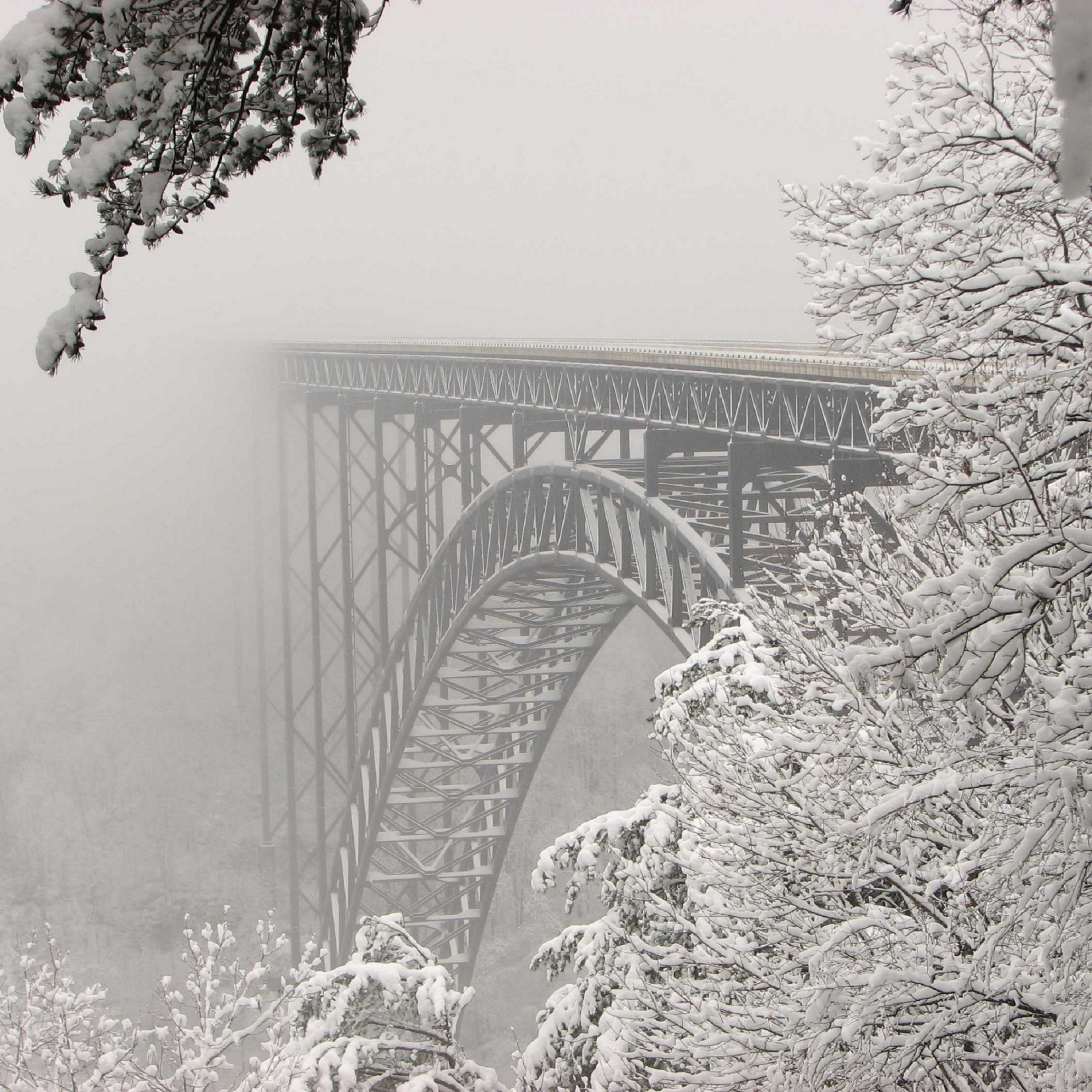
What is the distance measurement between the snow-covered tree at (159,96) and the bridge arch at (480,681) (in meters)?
14.7

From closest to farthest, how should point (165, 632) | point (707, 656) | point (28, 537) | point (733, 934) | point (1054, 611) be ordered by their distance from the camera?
1. point (1054, 611)
2. point (733, 934)
3. point (707, 656)
4. point (165, 632)
5. point (28, 537)

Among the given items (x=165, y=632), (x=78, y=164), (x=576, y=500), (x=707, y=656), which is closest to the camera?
(x=78, y=164)

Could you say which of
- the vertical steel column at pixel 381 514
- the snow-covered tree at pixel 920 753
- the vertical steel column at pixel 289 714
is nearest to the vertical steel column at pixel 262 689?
the vertical steel column at pixel 289 714

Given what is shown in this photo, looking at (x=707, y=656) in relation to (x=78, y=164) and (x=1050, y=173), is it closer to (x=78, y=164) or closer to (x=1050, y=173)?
(x=1050, y=173)

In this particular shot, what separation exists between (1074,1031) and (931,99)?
9.57ft

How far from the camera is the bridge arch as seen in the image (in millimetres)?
20844

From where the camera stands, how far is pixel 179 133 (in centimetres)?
308

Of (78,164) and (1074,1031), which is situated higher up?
(78,164)

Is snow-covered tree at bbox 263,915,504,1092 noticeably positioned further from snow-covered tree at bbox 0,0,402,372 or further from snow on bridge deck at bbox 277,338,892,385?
snow-covered tree at bbox 0,0,402,372

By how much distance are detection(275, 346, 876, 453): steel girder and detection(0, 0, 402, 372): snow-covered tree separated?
4.23 metres

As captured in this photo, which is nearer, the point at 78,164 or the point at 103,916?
the point at 78,164

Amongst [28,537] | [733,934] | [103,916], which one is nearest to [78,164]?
[733,934]

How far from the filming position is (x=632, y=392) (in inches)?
688

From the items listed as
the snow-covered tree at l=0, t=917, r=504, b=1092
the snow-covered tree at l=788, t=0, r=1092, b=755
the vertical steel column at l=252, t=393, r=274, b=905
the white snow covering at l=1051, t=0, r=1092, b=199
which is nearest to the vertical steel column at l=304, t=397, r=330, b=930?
the vertical steel column at l=252, t=393, r=274, b=905
